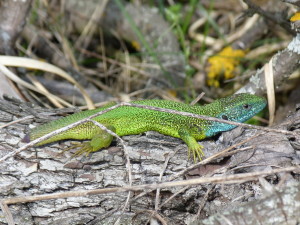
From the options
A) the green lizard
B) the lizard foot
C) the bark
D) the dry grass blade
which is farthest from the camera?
the dry grass blade

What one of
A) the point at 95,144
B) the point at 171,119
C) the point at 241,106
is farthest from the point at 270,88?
the point at 95,144

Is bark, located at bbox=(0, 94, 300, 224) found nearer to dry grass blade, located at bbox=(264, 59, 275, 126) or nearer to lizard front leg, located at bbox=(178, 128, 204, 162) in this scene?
lizard front leg, located at bbox=(178, 128, 204, 162)

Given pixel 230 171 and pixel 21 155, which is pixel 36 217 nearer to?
pixel 21 155

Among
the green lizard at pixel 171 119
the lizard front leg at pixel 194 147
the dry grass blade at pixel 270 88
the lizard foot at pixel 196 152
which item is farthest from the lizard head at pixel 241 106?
the lizard foot at pixel 196 152

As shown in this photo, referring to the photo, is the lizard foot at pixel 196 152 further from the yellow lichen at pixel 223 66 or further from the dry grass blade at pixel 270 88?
the yellow lichen at pixel 223 66

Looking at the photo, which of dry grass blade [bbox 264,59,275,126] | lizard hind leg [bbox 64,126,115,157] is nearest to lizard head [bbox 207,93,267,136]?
dry grass blade [bbox 264,59,275,126]

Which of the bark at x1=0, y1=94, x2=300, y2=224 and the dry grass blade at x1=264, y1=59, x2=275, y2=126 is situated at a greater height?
the dry grass blade at x1=264, y1=59, x2=275, y2=126

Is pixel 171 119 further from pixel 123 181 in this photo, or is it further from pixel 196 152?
pixel 123 181

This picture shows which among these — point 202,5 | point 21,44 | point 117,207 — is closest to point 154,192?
point 117,207
